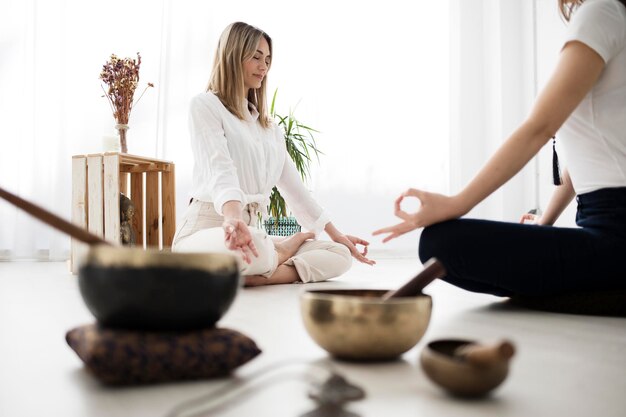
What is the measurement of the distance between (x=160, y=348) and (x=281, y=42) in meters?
3.96

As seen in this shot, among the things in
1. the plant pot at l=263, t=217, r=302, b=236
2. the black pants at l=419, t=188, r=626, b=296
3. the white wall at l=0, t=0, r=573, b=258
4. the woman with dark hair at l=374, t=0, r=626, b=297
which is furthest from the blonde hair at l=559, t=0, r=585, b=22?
the white wall at l=0, t=0, r=573, b=258

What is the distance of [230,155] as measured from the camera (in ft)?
7.59

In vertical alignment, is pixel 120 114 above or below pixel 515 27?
below

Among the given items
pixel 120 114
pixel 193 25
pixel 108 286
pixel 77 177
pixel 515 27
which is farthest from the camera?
pixel 515 27

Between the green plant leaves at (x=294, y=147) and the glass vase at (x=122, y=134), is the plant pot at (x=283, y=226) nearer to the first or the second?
the green plant leaves at (x=294, y=147)

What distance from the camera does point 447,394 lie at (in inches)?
31.3

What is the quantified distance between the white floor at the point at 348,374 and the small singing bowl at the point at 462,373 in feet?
0.07

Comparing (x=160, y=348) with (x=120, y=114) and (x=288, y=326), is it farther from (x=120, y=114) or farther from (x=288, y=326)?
(x=120, y=114)

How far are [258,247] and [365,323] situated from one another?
1329mm

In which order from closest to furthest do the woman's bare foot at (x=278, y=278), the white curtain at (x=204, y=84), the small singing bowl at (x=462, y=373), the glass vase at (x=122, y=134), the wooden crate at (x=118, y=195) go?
the small singing bowl at (x=462, y=373), the woman's bare foot at (x=278, y=278), the wooden crate at (x=118, y=195), the glass vase at (x=122, y=134), the white curtain at (x=204, y=84)

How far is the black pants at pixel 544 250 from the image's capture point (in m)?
1.49

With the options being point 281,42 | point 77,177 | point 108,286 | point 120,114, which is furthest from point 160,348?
point 281,42

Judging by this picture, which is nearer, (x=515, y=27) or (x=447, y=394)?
(x=447, y=394)

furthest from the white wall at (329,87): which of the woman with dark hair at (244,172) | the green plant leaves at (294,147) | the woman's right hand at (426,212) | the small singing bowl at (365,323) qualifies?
the small singing bowl at (365,323)
